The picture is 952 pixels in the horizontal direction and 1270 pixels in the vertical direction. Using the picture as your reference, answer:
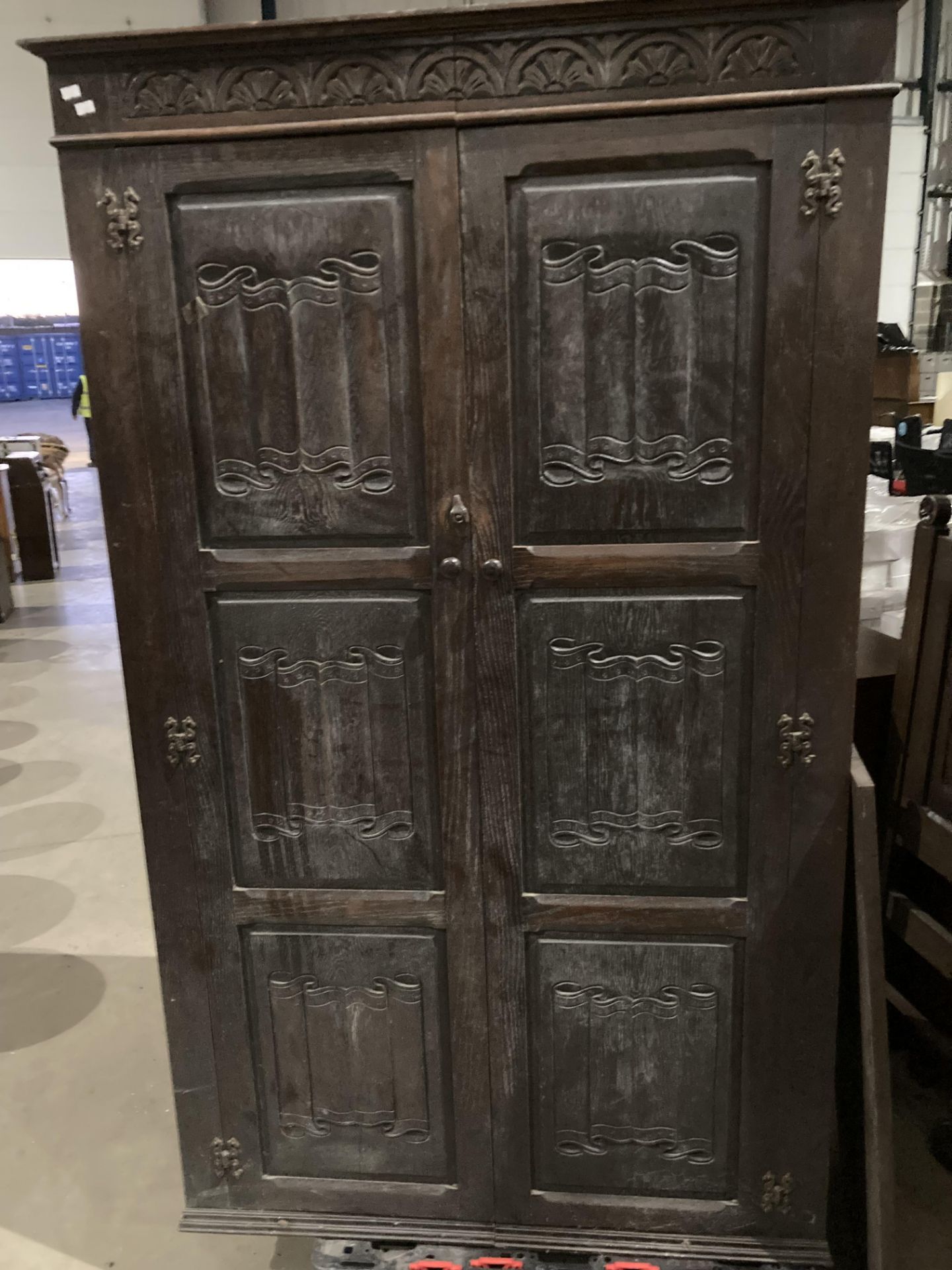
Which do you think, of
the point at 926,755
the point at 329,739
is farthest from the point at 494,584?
the point at 926,755

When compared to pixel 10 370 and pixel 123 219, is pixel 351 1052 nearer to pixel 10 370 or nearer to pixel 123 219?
pixel 123 219

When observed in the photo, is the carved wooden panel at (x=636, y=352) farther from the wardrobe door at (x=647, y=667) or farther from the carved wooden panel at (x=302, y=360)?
the carved wooden panel at (x=302, y=360)

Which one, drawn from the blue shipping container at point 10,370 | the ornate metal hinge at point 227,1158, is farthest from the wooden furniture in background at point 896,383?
the blue shipping container at point 10,370

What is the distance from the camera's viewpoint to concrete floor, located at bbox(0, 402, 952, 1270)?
1976mm

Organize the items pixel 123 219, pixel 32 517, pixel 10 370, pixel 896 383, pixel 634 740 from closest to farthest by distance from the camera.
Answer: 1. pixel 123 219
2. pixel 634 740
3. pixel 896 383
4. pixel 32 517
5. pixel 10 370

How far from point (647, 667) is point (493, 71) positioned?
0.85m

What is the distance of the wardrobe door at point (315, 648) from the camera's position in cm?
138

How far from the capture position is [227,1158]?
1.74 meters

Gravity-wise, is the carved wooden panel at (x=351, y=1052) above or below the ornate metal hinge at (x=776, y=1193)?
above

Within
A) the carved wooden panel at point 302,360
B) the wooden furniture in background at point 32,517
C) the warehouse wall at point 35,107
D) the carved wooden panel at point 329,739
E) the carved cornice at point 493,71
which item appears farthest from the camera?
the wooden furniture in background at point 32,517

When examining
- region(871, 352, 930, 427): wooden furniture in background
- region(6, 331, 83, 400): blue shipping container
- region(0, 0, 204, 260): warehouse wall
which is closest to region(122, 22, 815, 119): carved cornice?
region(0, 0, 204, 260): warehouse wall

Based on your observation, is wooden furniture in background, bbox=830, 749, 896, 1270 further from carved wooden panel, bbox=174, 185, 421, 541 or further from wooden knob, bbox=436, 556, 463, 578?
carved wooden panel, bbox=174, 185, 421, 541

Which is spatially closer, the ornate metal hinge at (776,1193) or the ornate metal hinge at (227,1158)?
the ornate metal hinge at (776,1193)

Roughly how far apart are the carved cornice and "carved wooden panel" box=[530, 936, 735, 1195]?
4.12 ft
